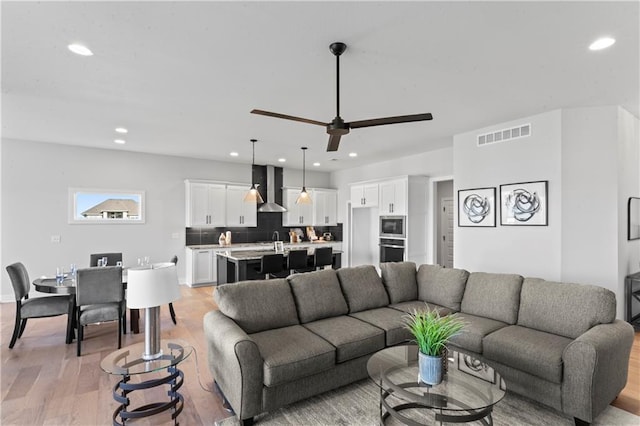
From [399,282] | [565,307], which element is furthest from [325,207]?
[565,307]

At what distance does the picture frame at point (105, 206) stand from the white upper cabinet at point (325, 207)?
13.6 feet

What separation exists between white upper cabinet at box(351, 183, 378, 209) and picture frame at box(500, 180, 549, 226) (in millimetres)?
3055

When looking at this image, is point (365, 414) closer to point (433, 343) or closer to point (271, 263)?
point (433, 343)

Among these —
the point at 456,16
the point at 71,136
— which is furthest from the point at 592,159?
the point at 71,136

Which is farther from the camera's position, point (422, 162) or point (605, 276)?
point (422, 162)

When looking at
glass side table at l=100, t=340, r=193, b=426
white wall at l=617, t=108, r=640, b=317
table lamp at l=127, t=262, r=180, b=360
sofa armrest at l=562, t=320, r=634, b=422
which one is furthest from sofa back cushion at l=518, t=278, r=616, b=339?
table lamp at l=127, t=262, r=180, b=360

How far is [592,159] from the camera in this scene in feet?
13.3

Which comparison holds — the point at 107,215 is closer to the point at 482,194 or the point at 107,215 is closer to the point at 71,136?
the point at 71,136

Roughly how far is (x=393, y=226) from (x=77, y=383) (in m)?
5.54

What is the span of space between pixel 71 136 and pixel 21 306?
300 cm

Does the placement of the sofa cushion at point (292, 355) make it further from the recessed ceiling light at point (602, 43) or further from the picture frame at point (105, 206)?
the picture frame at point (105, 206)

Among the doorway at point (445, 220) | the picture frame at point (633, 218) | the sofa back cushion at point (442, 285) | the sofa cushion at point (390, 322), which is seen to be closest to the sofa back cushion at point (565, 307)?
the sofa back cushion at point (442, 285)

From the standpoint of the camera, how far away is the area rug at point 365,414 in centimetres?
241

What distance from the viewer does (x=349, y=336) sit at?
2.84 metres
